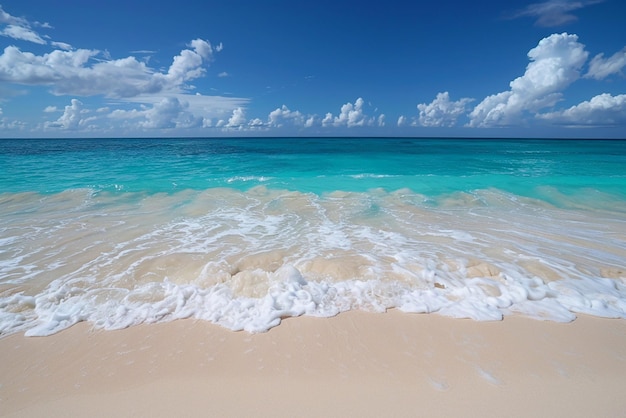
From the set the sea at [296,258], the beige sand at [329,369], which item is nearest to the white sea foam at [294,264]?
the sea at [296,258]

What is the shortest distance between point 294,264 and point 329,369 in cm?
268

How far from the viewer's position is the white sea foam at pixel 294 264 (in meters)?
4.16

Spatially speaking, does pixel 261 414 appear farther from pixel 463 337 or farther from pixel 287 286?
pixel 463 337

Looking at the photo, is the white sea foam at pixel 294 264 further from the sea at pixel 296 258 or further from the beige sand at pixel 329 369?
the beige sand at pixel 329 369

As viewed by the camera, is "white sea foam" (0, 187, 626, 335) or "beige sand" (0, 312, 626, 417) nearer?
"beige sand" (0, 312, 626, 417)

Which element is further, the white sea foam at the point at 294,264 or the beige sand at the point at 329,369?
the white sea foam at the point at 294,264

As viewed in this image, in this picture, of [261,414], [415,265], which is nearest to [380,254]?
[415,265]

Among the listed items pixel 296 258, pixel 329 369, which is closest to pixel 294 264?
pixel 296 258

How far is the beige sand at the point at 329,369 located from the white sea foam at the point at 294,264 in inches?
12.2

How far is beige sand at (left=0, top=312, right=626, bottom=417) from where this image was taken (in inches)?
105

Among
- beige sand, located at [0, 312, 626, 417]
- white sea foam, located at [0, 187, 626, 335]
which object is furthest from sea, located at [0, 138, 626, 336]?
beige sand, located at [0, 312, 626, 417]

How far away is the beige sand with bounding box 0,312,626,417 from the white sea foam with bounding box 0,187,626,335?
1.01ft

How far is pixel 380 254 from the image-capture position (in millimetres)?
6141

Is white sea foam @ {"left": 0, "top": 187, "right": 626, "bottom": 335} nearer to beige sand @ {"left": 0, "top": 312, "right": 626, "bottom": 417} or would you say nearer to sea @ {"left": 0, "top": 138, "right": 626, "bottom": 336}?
sea @ {"left": 0, "top": 138, "right": 626, "bottom": 336}
